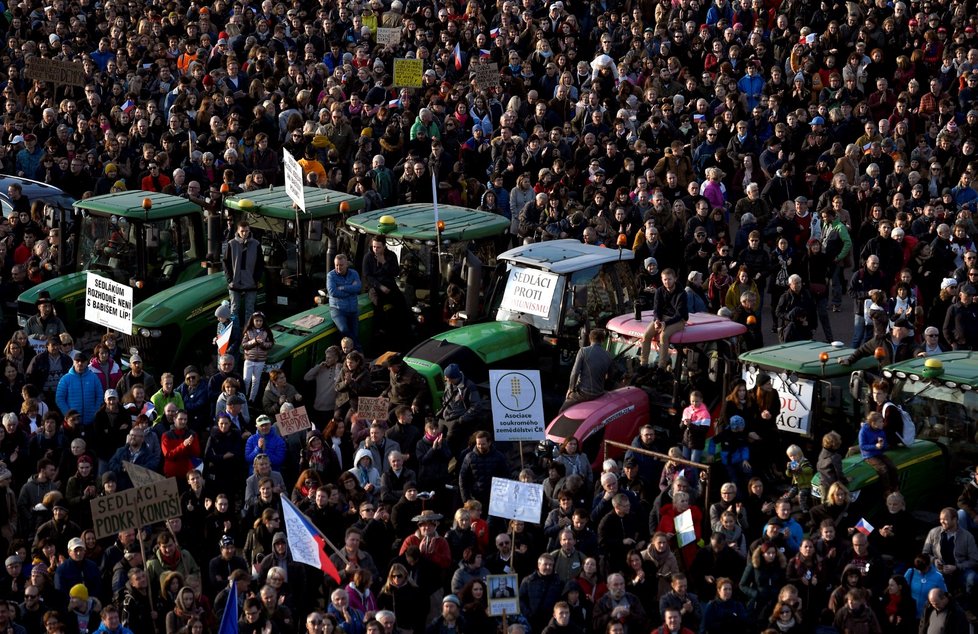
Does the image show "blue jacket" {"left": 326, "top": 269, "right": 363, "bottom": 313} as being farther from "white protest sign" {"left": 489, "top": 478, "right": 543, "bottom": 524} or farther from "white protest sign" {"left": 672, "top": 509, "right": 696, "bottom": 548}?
"white protest sign" {"left": 672, "top": 509, "right": 696, "bottom": 548}

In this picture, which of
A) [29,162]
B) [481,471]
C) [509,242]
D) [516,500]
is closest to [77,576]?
[481,471]

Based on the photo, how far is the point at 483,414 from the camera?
715 inches

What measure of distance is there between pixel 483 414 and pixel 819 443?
3.29 m

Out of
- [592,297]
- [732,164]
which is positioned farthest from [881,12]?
[592,297]

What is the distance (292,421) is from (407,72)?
440 inches

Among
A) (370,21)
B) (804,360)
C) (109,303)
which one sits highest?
(370,21)

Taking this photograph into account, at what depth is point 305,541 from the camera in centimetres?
1506

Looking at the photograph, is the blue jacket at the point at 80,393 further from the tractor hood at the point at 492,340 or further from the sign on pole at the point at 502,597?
the sign on pole at the point at 502,597

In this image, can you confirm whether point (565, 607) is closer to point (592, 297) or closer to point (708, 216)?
point (592, 297)

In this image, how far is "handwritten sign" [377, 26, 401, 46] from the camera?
98.7 ft

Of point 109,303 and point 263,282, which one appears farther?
point 263,282

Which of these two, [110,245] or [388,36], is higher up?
[388,36]

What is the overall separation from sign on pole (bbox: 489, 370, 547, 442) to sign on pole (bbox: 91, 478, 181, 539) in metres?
3.10

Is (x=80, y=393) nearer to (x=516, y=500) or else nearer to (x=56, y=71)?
(x=516, y=500)
